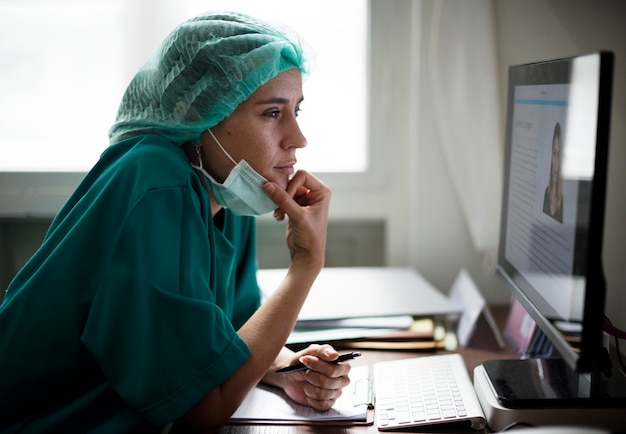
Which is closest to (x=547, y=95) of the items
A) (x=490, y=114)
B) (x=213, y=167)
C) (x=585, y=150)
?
(x=585, y=150)

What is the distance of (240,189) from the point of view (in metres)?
1.11

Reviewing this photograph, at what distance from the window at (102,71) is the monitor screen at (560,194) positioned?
2.40 ft

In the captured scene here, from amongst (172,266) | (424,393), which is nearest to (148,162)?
(172,266)

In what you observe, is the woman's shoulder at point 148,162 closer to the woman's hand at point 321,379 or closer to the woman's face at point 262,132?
the woman's face at point 262,132

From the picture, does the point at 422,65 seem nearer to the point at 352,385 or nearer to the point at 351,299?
the point at 351,299

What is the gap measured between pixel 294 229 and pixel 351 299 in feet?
1.25

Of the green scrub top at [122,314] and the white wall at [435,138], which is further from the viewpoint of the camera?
the white wall at [435,138]

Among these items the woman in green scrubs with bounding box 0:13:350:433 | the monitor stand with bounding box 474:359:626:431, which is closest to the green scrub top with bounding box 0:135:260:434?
the woman in green scrubs with bounding box 0:13:350:433

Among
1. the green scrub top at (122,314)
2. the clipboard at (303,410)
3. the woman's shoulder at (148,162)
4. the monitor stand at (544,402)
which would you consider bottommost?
the clipboard at (303,410)

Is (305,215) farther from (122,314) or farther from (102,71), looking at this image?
(102,71)

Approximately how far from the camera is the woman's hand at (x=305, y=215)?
1.14 metres

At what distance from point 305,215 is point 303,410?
13.3 inches

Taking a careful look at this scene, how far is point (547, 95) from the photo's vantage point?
38.0 inches

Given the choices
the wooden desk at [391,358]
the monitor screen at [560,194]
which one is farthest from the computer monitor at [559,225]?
the wooden desk at [391,358]
